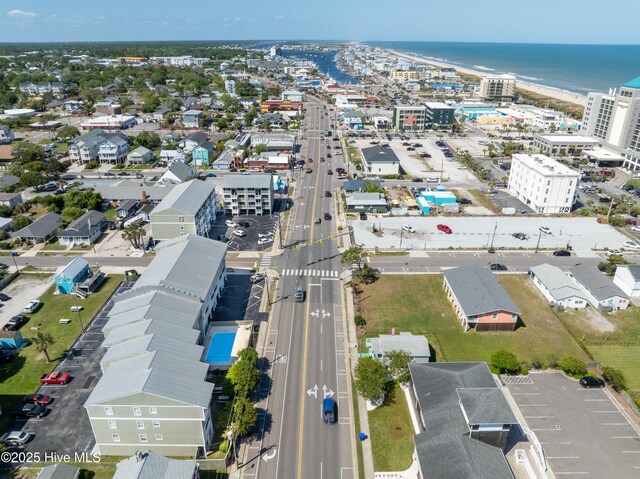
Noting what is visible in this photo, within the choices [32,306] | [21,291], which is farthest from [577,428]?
[21,291]

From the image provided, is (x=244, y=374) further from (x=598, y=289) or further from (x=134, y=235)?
(x=598, y=289)

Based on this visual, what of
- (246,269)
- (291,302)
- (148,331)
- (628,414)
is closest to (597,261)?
(628,414)

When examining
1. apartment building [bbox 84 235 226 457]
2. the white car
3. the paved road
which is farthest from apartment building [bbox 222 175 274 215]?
apartment building [bbox 84 235 226 457]

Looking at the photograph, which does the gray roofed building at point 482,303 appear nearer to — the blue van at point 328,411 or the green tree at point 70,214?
the blue van at point 328,411

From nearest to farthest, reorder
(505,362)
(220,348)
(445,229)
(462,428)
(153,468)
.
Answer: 1. (153,468)
2. (462,428)
3. (505,362)
4. (220,348)
5. (445,229)

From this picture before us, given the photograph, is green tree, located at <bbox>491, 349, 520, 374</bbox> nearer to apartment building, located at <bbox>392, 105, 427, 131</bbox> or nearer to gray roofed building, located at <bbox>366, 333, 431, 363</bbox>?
gray roofed building, located at <bbox>366, 333, 431, 363</bbox>

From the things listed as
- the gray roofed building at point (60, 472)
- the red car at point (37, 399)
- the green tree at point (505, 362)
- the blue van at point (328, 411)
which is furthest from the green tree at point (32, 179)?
the green tree at point (505, 362)
